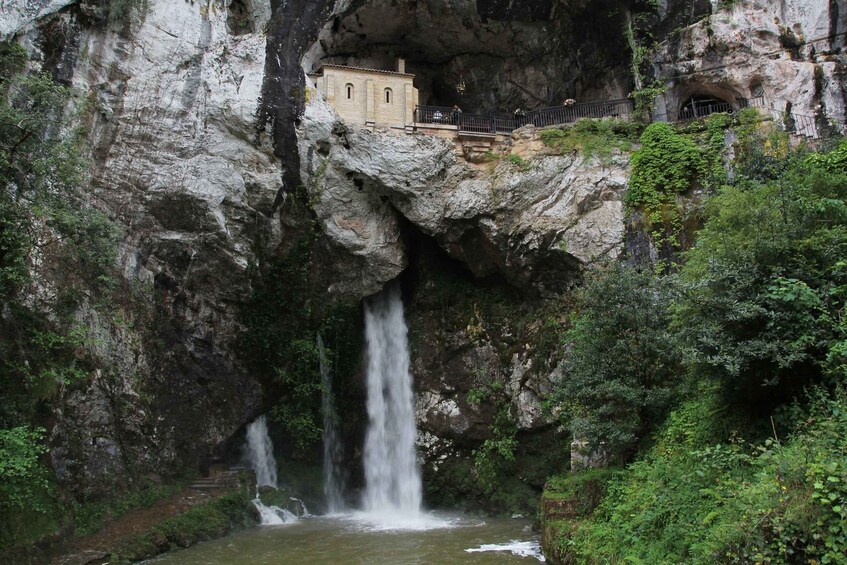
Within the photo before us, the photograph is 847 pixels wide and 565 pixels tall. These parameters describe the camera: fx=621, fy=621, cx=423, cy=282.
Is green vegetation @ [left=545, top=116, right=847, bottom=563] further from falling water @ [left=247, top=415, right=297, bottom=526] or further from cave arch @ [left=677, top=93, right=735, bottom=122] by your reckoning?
falling water @ [left=247, top=415, right=297, bottom=526]

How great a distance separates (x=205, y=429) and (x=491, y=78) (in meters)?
16.0

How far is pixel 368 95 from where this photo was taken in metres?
19.6

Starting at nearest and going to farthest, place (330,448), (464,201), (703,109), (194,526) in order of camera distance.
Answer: (194,526) → (464,201) → (330,448) → (703,109)

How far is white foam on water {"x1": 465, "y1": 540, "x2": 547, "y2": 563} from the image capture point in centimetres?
1131

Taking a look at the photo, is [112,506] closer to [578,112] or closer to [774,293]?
[774,293]

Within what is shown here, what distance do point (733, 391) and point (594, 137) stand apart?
11.8 m

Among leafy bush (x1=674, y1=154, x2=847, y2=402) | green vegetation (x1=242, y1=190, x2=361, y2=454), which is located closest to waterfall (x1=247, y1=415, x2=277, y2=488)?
green vegetation (x1=242, y1=190, x2=361, y2=454)

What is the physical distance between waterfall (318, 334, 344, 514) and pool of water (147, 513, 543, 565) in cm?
221

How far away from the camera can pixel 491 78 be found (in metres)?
23.6

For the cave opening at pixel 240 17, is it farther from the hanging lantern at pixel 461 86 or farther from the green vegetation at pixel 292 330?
the hanging lantern at pixel 461 86

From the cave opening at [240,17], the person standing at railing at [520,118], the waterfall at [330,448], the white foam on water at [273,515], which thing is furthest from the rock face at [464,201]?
the white foam on water at [273,515]

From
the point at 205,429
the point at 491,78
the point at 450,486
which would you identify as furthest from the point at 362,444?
the point at 491,78

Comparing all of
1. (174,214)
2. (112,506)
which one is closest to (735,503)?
(112,506)

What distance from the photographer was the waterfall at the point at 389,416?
18.1m
